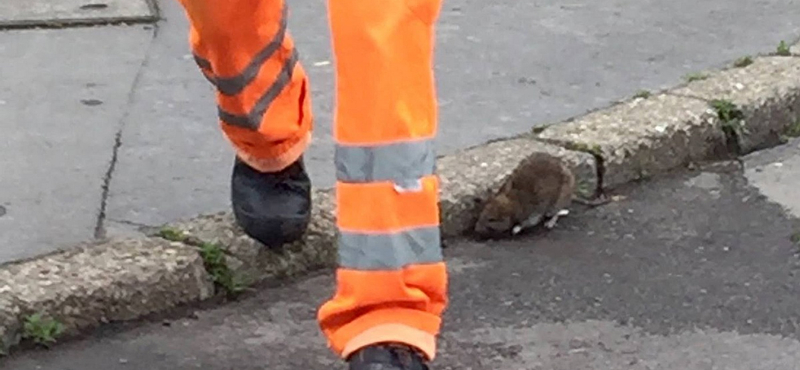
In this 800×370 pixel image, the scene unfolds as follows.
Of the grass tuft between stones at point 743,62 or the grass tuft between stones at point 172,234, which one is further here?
the grass tuft between stones at point 743,62

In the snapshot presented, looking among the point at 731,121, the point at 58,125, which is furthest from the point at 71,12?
the point at 731,121

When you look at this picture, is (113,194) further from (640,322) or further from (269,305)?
(640,322)

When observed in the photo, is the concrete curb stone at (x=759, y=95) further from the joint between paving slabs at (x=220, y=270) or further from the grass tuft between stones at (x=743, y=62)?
the joint between paving slabs at (x=220, y=270)

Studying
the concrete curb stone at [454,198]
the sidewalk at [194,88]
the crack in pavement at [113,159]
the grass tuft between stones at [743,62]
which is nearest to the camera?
the concrete curb stone at [454,198]

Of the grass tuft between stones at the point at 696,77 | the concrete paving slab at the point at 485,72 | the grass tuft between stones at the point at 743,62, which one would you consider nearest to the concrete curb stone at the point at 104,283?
the concrete paving slab at the point at 485,72

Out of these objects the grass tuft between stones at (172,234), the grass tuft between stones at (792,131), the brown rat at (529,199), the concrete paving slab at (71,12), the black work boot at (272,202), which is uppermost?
the black work boot at (272,202)

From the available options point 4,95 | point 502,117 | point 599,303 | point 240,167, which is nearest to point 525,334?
point 599,303

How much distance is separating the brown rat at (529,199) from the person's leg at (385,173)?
1.11m

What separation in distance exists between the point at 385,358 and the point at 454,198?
46.9 inches

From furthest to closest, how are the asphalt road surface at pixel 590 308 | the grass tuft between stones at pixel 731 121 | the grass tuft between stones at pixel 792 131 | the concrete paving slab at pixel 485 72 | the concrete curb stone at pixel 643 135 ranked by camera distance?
the grass tuft between stones at pixel 792 131
the grass tuft between stones at pixel 731 121
the concrete curb stone at pixel 643 135
the concrete paving slab at pixel 485 72
the asphalt road surface at pixel 590 308

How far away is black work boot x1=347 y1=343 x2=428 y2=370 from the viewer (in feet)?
7.75

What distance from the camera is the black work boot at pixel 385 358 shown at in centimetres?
236

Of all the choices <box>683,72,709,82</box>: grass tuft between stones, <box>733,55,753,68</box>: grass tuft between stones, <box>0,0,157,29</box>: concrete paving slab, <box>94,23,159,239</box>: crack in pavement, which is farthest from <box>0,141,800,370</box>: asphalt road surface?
<box>0,0,157,29</box>: concrete paving slab

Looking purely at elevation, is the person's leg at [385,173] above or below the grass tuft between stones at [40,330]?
above
